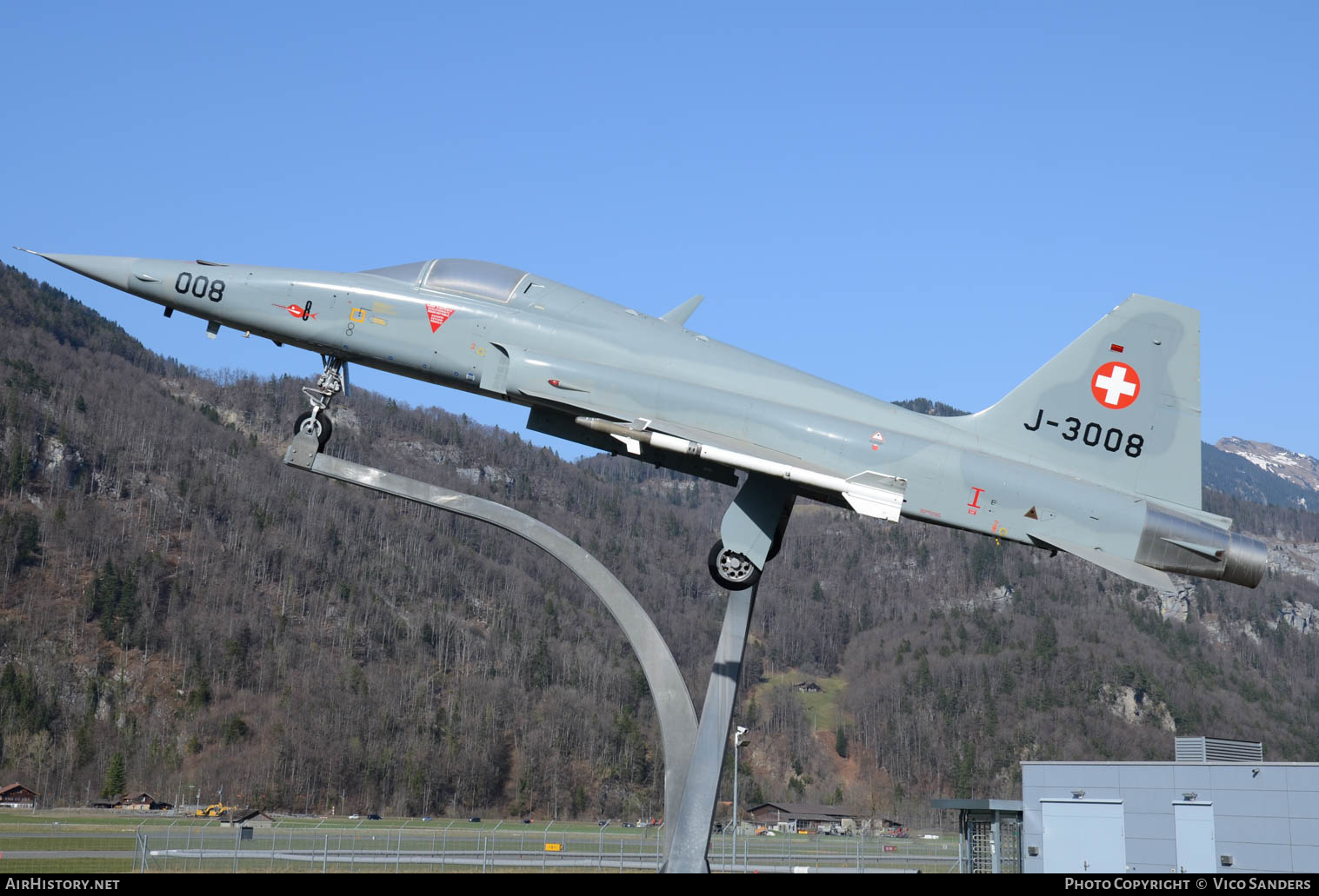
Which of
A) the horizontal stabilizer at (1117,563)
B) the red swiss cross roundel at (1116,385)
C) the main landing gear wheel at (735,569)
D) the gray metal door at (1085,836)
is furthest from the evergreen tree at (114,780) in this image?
the red swiss cross roundel at (1116,385)

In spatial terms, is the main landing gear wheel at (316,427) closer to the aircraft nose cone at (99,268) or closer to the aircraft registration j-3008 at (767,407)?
the aircraft registration j-3008 at (767,407)

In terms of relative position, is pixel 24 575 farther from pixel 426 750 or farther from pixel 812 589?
pixel 812 589

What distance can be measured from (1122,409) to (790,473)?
Result: 15.6 ft

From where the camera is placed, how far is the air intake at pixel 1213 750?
33.5 m

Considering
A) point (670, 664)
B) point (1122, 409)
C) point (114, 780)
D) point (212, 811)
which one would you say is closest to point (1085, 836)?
point (1122, 409)

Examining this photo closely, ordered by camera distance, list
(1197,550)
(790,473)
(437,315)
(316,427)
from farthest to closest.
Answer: (437,315) → (316,427) → (1197,550) → (790,473)

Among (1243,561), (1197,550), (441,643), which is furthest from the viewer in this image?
(441,643)

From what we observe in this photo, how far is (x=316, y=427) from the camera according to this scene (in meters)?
15.0

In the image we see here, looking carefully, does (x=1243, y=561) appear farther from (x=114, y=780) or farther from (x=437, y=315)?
(x=114, y=780)

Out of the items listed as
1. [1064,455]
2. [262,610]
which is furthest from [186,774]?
[1064,455]

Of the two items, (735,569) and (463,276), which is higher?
(463,276)

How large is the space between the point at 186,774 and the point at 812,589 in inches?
3620

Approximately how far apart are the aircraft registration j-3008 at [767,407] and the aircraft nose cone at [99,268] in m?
0.02

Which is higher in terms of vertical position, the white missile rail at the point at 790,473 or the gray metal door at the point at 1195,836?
the white missile rail at the point at 790,473
